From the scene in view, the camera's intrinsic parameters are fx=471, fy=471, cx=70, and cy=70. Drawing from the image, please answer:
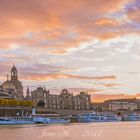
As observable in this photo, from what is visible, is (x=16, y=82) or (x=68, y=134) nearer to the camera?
(x=68, y=134)

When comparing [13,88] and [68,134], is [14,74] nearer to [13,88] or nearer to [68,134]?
[13,88]

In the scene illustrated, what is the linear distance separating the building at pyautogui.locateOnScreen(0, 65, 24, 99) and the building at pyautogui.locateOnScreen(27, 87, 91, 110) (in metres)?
8.91

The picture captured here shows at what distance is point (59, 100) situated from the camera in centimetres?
18388

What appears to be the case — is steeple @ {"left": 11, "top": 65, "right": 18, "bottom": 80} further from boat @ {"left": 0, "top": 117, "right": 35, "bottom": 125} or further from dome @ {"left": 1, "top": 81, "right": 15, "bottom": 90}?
boat @ {"left": 0, "top": 117, "right": 35, "bottom": 125}

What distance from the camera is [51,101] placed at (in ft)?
586

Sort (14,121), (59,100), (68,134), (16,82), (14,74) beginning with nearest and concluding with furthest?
(68,134)
(14,121)
(16,82)
(14,74)
(59,100)

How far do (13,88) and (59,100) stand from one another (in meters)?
33.7

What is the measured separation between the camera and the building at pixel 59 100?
177 metres

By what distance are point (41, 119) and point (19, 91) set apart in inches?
2120

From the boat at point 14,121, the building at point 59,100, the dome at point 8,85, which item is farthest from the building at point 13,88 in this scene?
the boat at point 14,121

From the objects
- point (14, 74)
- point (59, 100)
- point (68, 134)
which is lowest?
point (68, 134)

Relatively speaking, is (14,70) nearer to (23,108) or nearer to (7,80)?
(7,80)

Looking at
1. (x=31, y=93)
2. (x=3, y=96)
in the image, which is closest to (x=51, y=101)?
(x=31, y=93)

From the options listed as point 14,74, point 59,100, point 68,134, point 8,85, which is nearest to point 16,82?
point 14,74
